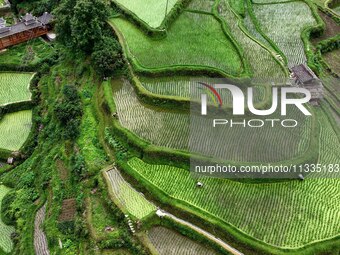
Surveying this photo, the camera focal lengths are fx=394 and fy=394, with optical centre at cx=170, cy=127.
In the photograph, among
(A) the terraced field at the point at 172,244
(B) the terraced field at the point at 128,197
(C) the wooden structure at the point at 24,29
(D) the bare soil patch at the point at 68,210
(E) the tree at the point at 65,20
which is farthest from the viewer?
(C) the wooden structure at the point at 24,29

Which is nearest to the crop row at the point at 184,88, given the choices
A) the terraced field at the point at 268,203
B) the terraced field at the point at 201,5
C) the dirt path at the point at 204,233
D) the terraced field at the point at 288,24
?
the terraced field at the point at 268,203

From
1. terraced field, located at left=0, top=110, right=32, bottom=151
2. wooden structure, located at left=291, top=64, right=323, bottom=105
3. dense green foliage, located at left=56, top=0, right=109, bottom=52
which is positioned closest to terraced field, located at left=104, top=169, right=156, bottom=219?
terraced field, located at left=0, top=110, right=32, bottom=151

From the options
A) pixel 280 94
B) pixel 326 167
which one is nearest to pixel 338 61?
pixel 280 94

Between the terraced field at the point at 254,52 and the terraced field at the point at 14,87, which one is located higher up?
the terraced field at the point at 254,52

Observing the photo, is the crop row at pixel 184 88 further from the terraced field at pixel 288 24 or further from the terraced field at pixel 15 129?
the terraced field at pixel 15 129

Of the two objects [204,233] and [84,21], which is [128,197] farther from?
[84,21]

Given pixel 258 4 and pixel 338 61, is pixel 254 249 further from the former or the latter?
pixel 258 4
